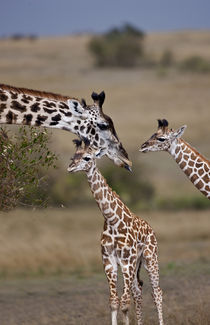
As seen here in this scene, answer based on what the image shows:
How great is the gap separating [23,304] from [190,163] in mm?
5056

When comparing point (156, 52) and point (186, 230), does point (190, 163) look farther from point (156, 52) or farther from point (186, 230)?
point (156, 52)

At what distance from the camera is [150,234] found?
37.9 feet

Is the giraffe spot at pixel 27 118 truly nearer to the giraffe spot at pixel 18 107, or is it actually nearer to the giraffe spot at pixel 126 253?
the giraffe spot at pixel 18 107

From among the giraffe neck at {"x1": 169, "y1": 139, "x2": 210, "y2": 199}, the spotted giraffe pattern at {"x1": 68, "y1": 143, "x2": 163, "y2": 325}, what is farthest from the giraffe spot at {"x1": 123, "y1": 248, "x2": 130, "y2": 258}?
the giraffe neck at {"x1": 169, "y1": 139, "x2": 210, "y2": 199}

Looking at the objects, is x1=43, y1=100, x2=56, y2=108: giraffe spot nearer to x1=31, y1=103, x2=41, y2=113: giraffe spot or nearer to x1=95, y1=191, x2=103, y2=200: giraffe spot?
x1=31, y1=103, x2=41, y2=113: giraffe spot

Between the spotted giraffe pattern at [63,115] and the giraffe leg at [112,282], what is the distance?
5.55 feet

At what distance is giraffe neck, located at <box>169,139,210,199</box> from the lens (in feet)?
40.1

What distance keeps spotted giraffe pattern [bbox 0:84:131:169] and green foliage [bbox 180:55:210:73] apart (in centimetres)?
7062

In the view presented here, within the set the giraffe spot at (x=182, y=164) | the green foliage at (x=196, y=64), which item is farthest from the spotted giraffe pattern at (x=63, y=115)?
the green foliage at (x=196, y=64)

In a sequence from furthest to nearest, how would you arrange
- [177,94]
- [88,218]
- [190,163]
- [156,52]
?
[156,52], [177,94], [88,218], [190,163]

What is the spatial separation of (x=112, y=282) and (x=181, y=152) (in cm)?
248

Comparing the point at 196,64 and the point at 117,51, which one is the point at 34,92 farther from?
the point at 117,51

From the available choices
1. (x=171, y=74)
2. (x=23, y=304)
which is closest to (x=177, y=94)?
(x=171, y=74)

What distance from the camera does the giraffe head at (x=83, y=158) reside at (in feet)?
34.1
